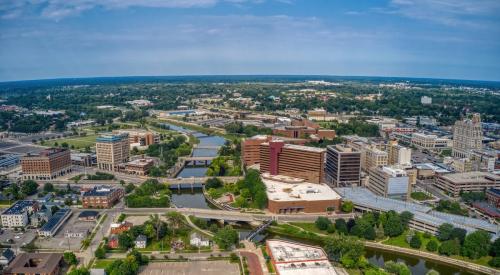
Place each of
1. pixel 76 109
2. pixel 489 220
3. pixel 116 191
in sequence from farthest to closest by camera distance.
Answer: pixel 76 109, pixel 116 191, pixel 489 220

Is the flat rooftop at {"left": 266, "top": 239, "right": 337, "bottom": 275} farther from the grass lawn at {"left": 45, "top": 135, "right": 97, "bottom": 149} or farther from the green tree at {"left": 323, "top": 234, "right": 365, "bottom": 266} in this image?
the grass lawn at {"left": 45, "top": 135, "right": 97, "bottom": 149}

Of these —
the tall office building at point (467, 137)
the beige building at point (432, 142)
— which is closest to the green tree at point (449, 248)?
the tall office building at point (467, 137)

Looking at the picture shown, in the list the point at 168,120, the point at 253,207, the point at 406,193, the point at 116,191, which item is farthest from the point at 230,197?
the point at 168,120

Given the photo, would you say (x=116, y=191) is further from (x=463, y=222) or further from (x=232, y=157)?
(x=463, y=222)

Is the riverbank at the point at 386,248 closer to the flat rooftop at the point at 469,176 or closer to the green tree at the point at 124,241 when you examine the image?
the green tree at the point at 124,241

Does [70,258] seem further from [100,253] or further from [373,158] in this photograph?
[373,158]

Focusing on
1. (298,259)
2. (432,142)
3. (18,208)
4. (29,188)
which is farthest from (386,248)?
(432,142)

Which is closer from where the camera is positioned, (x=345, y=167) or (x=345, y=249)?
(x=345, y=249)
